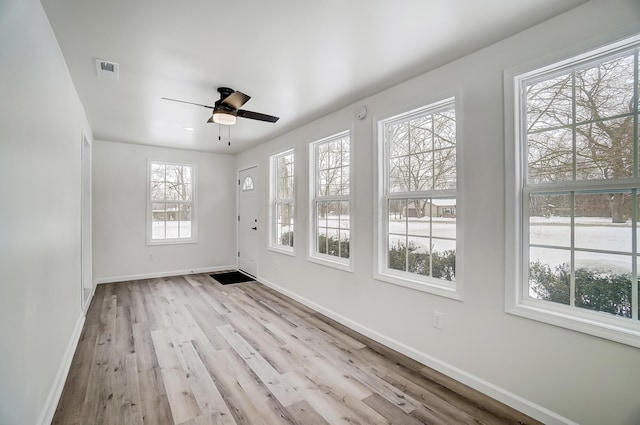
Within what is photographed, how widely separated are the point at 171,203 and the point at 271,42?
4608mm

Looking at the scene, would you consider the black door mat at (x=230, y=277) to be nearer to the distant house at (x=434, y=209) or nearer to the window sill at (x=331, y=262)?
the window sill at (x=331, y=262)

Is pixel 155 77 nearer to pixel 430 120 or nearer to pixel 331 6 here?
pixel 331 6

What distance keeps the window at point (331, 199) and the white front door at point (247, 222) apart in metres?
1.92

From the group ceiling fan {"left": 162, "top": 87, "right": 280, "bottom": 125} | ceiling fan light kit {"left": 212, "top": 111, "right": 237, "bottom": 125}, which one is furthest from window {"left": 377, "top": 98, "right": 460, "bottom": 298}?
ceiling fan light kit {"left": 212, "top": 111, "right": 237, "bottom": 125}

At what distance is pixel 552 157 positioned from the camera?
6.44 ft

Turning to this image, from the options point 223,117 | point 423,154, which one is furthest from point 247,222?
point 423,154

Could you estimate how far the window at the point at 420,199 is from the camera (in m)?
2.53

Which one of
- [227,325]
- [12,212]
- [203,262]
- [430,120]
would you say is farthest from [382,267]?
[203,262]

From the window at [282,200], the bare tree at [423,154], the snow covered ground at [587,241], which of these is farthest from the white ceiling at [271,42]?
the window at [282,200]

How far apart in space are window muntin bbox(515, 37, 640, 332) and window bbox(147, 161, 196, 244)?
5681 mm

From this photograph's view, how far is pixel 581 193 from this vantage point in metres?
1.85

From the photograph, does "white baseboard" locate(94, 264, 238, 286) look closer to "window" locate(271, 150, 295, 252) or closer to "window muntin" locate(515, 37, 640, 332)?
"window" locate(271, 150, 295, 252)

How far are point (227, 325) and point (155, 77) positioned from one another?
8.74ft

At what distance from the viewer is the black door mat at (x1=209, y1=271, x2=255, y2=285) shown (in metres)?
5.41
